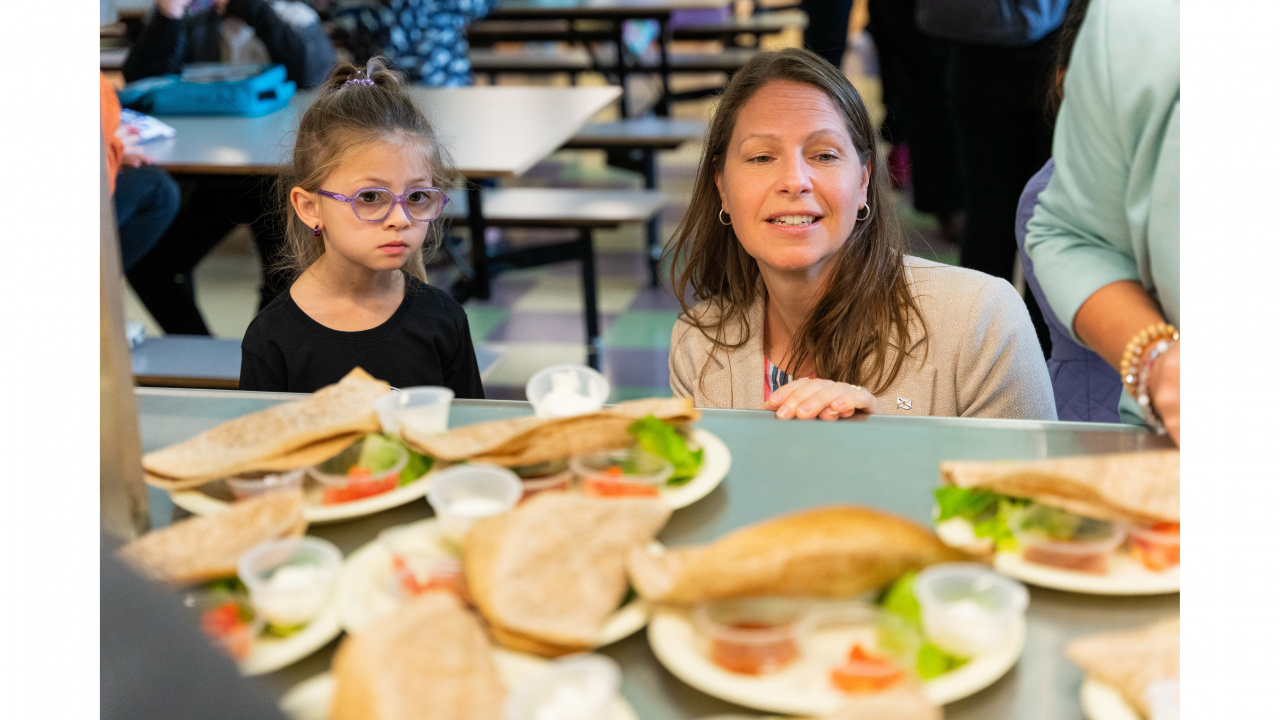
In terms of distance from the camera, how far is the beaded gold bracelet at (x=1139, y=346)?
44.7 inches

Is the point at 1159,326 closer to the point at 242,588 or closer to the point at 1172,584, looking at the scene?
the point at 1172,584

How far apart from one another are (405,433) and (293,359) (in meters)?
0.83

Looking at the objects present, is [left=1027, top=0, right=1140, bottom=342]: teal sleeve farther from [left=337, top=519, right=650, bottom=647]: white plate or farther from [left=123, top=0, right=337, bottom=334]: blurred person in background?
[left=123, top=0, right=337, bottom=334]: blurred person in background

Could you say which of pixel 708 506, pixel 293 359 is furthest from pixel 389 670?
pixel 293 359

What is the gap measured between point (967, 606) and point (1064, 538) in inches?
5.6

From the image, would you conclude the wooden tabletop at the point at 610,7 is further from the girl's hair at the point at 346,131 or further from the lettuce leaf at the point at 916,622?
the lettuce leaf at the point at 916,622

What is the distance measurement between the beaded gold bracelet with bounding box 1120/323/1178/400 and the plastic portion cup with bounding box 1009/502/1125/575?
30cm

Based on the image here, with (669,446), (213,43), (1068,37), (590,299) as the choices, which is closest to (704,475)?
(669,446)

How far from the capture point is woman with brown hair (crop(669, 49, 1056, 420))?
1.66 metres

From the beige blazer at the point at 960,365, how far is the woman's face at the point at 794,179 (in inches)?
7.7

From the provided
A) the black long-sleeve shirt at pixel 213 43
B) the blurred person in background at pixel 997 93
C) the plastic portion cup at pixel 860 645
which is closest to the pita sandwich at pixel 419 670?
the plastic portion cup at pixel 860 645

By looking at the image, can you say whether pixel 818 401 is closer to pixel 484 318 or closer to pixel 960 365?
pixel 960 365

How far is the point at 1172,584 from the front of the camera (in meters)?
0.83

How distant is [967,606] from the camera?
79 centimetres
